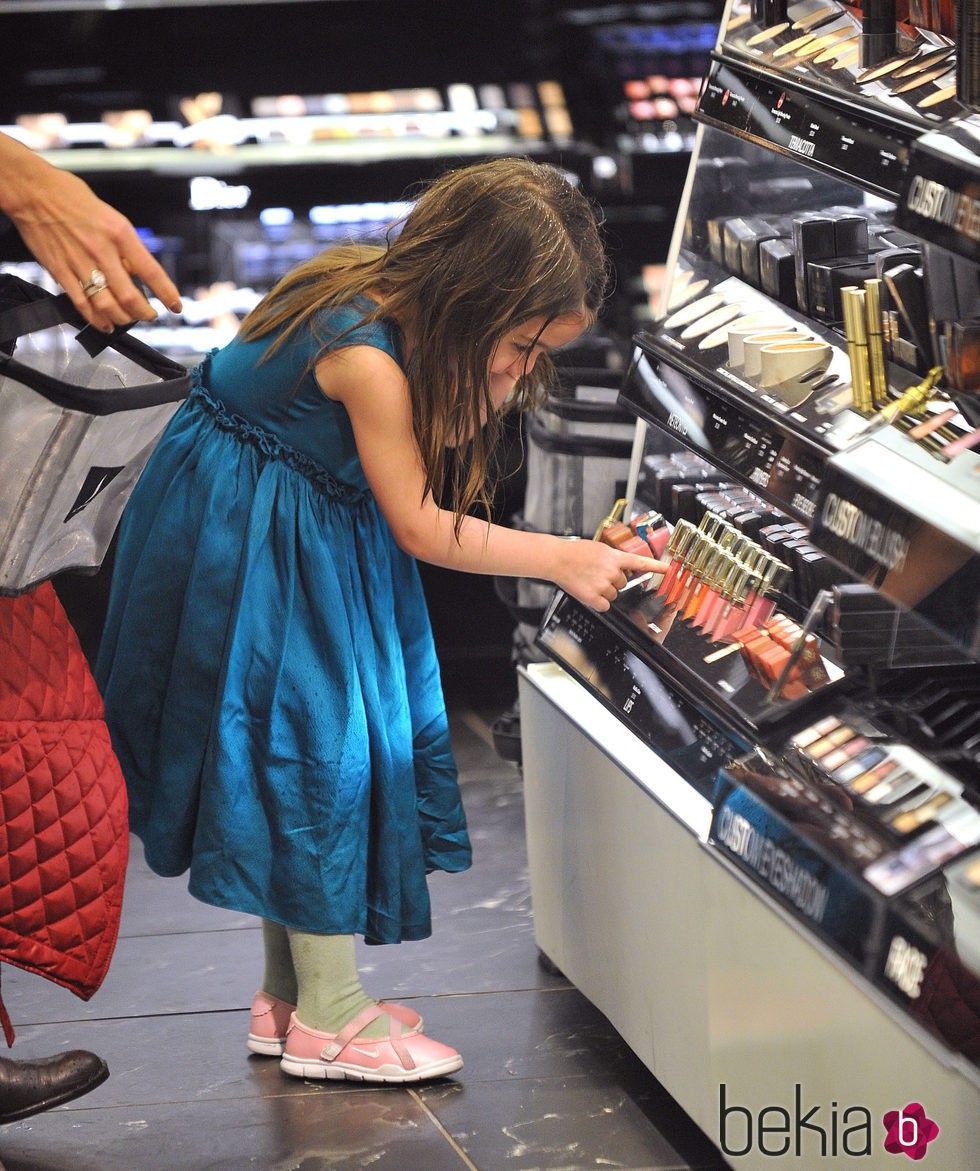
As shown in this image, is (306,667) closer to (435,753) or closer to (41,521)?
(435,753)

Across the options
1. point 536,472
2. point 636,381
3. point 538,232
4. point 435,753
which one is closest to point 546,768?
point 435,753

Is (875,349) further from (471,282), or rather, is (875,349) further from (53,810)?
(53,810)

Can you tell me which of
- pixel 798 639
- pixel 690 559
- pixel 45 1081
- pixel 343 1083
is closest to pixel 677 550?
pixel 690 559

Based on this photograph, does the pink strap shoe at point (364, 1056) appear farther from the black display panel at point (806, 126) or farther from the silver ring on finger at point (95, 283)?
the black display panel at point (806, 126)

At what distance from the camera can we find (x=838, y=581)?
1781mm

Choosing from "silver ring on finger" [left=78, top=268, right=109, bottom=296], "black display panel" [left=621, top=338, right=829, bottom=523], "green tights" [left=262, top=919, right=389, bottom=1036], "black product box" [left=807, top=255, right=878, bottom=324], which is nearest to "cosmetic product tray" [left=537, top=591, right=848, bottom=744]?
"black display panel" [left=621, top=338, right=829, bottom=523]

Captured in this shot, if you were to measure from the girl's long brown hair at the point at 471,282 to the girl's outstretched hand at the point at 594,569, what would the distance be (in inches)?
5.6

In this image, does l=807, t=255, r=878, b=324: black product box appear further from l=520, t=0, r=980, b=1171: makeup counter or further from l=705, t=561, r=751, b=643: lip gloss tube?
l=705, t=561, r=751, b=643: lip gloss tube

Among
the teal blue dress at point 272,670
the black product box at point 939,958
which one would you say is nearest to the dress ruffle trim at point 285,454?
the teal blue dress at point 272,670

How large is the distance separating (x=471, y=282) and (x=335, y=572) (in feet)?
1.47

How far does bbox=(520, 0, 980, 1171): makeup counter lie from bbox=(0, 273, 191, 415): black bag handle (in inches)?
27.5

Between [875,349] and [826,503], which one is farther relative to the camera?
[875,349]

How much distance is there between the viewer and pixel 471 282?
77.0 inches

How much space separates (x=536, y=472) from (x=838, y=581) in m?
1.67
